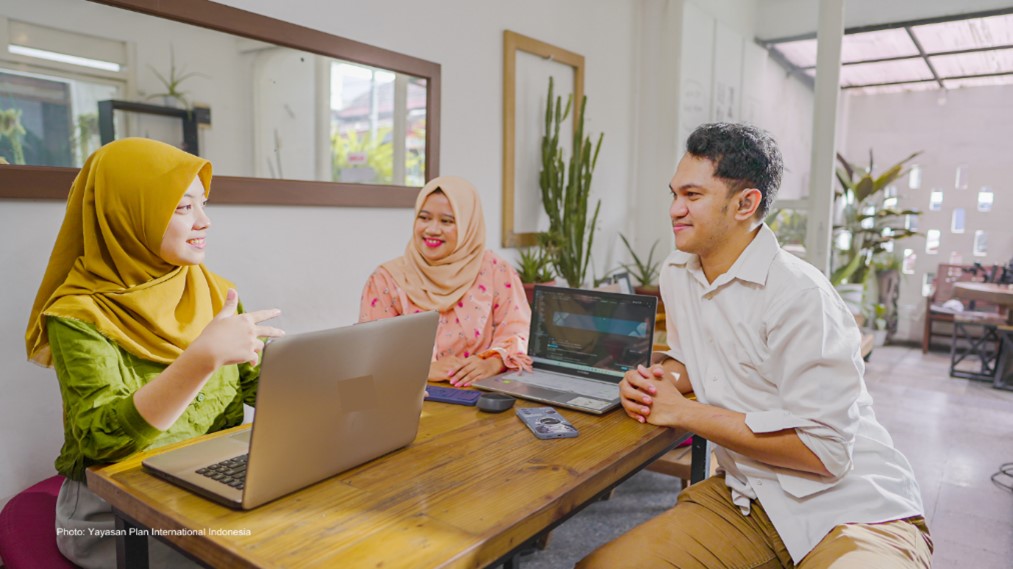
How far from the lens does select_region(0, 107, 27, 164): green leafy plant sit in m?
1.57

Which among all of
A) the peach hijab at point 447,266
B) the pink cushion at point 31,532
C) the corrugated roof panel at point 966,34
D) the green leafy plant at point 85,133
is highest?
the corrugated roof panel at point 966,34

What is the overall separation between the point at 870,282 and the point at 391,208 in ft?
16.8

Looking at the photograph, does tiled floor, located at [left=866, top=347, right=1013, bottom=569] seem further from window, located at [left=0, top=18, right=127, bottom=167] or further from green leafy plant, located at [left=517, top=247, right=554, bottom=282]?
window, located at [left=0, top=18, right=127, bottom=167]

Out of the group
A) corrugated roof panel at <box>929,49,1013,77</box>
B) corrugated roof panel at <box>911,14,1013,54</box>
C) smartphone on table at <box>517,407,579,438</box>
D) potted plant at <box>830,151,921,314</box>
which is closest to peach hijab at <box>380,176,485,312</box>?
smartphone on table at <box>517,407,579,438</box>

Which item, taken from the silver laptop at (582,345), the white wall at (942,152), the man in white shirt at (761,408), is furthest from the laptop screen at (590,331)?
the white wall at (942,152)

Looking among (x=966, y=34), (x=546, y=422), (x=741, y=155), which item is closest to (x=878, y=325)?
(x=966, y=34)

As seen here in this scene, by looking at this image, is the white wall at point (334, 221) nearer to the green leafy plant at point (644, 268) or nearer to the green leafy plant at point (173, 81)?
the green leafy plant at point (173, 81)

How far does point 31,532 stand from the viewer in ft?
4.29

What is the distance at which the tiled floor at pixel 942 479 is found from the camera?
2.34 m

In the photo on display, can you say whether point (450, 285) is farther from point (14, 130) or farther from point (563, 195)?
point (563, 195)

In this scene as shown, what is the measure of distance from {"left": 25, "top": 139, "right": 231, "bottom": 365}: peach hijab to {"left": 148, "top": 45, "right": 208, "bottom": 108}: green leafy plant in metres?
0.65

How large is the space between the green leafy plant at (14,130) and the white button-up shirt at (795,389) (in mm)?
1658

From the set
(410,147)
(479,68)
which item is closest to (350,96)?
(410,147)

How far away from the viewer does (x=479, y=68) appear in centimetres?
293
